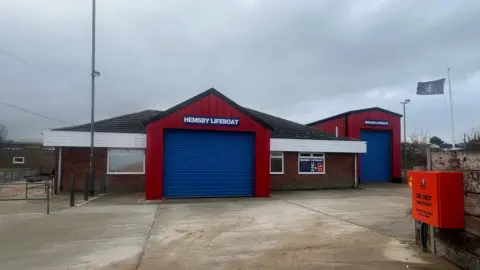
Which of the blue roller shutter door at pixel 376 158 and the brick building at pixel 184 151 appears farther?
the blue roller shutter door at pixel 376 158

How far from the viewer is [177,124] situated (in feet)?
54.0

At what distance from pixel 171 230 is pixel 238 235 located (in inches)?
70.0

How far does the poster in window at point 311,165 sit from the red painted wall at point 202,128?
212 inches

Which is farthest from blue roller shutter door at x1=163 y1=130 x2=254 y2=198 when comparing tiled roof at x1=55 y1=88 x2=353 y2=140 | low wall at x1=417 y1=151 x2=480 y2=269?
low wall at x1=417 y1=151 x2=480 y2=269

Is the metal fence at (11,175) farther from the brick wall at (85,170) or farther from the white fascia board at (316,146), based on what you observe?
the white fascia board at (316,146)

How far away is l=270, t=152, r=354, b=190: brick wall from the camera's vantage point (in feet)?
71.3

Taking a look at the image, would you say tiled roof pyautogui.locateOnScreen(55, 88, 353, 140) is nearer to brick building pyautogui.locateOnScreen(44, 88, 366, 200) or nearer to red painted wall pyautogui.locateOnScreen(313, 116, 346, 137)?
→ brick building pyautogui.locateOnScreen(44, 88, 366, 200)

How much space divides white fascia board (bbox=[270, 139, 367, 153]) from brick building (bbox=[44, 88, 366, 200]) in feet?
0.23

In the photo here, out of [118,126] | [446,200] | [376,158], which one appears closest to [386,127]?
[376,158]

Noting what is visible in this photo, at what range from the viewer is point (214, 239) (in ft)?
26.0

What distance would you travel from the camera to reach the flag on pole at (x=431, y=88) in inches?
416

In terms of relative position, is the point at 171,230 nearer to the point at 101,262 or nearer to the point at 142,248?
the point at 142,248

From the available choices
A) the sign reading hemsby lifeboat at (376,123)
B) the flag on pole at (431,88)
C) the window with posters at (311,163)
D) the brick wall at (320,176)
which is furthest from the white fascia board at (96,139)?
the sign reading hemsby lifeboat at (376,123)

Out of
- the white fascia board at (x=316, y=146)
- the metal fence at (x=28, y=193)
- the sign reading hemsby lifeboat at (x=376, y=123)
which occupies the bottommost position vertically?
the metal fence at (x=28, y=193)
